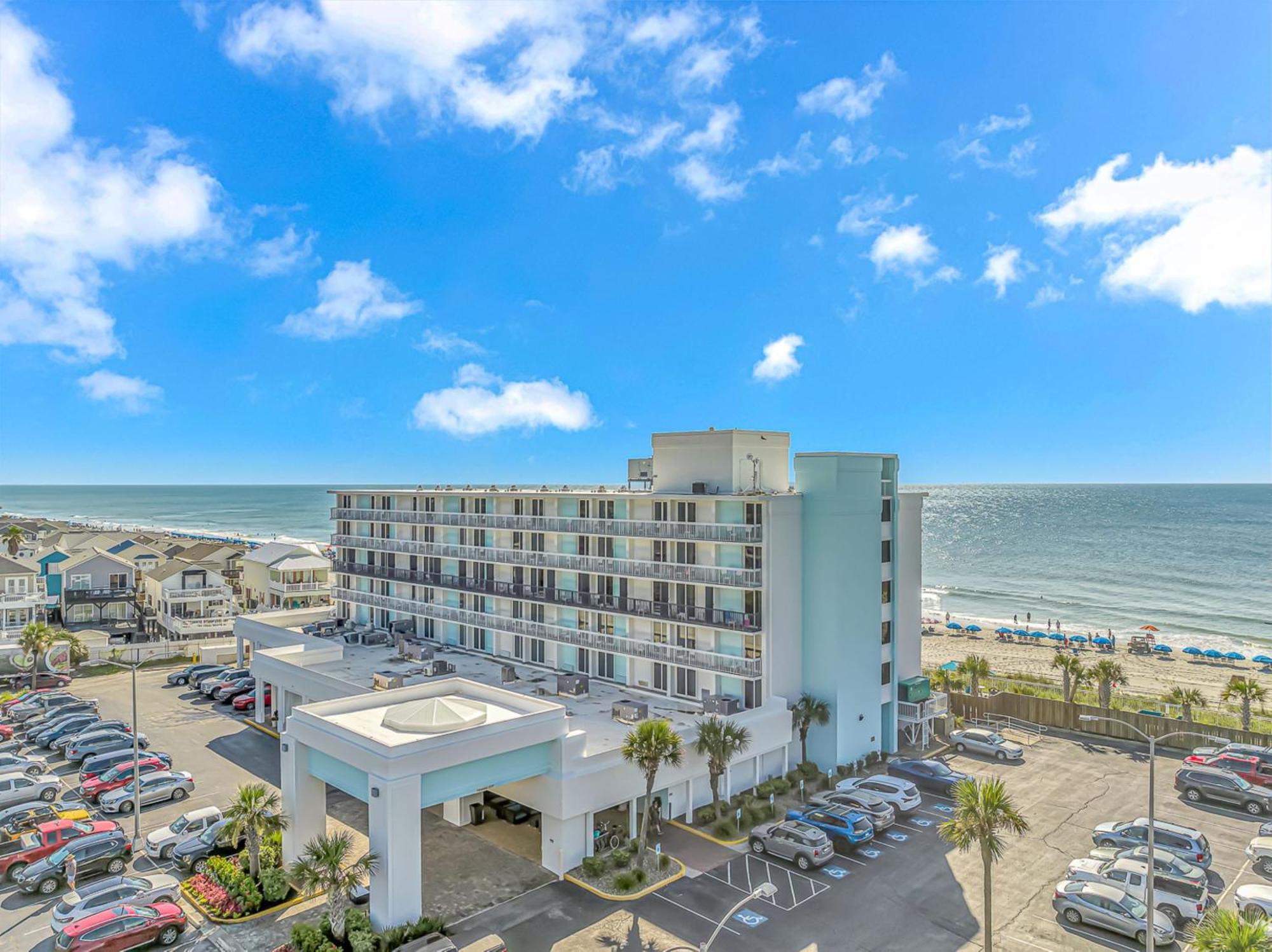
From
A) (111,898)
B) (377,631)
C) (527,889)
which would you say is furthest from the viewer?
(377,631)

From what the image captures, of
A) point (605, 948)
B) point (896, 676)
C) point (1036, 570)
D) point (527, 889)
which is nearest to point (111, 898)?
point (527, 889)

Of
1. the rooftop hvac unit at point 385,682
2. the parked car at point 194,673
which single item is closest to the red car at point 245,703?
the parked car at point 194,673

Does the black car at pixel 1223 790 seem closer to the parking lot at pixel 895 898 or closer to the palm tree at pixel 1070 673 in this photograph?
the parking lot at pixel 895 898

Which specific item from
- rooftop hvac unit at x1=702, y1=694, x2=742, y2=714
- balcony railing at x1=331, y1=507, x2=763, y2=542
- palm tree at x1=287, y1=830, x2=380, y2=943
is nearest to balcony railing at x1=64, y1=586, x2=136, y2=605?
balcony railing at x1=331, y1=507, x2=763, y2=542

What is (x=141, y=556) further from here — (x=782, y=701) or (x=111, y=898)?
(x=782, y=701)

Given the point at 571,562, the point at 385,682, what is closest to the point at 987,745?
the point at 571,562

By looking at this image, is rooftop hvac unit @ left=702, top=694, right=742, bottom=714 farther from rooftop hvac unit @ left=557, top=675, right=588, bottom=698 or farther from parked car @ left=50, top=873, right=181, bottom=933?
parked car @ left=50, top=873, right=181, bottom=933
